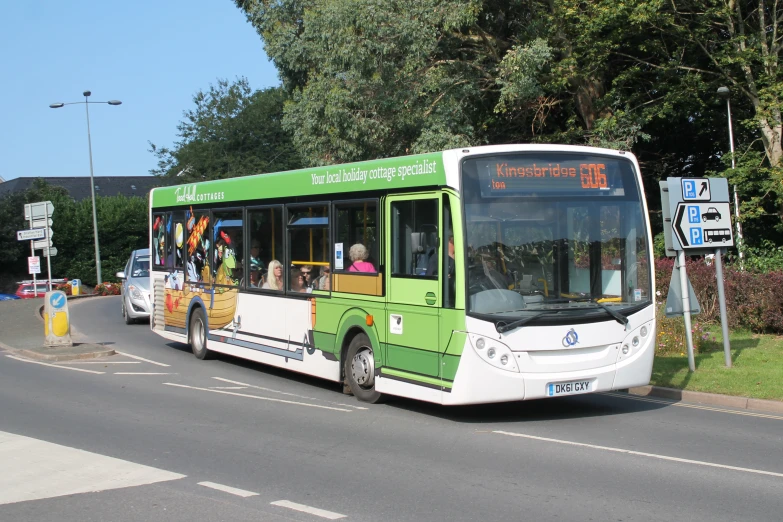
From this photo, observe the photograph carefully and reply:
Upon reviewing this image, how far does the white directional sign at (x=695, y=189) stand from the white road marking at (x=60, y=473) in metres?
8.61

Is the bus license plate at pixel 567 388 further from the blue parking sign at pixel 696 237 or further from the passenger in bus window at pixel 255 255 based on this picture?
the passenger in bus window at pixel 255 255

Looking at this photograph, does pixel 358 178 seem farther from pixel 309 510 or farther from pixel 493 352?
pixel 309 510

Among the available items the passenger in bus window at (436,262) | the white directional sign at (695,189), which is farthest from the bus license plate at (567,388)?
the white directional sign at (695,189)

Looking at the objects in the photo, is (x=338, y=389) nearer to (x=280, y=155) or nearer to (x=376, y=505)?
(x=376, y=505)

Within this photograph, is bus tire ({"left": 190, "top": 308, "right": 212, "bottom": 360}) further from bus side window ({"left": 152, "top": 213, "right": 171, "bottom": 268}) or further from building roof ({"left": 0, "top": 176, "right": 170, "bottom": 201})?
building roof ({"left": 0, "top": 176, "right": 170, "bottom": 201})

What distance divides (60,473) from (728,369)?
31.3 ft

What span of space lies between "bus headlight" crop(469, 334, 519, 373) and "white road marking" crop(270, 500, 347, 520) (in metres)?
3.35

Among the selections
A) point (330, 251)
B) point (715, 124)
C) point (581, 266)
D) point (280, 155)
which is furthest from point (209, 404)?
point (280, 155)

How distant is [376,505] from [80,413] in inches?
228

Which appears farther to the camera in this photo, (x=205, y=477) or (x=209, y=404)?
(x=209, y=404)

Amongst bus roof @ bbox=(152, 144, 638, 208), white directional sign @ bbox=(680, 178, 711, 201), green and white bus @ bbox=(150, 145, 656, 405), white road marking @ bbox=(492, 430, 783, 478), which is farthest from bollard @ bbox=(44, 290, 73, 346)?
white directional sign @ bbox=(680, 178, 711, 201)

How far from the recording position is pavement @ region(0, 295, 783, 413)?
1124 centimetres

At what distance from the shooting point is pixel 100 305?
35344 mm

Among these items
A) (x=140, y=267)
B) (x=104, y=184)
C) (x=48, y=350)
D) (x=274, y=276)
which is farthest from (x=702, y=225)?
(x=104, y=184)
